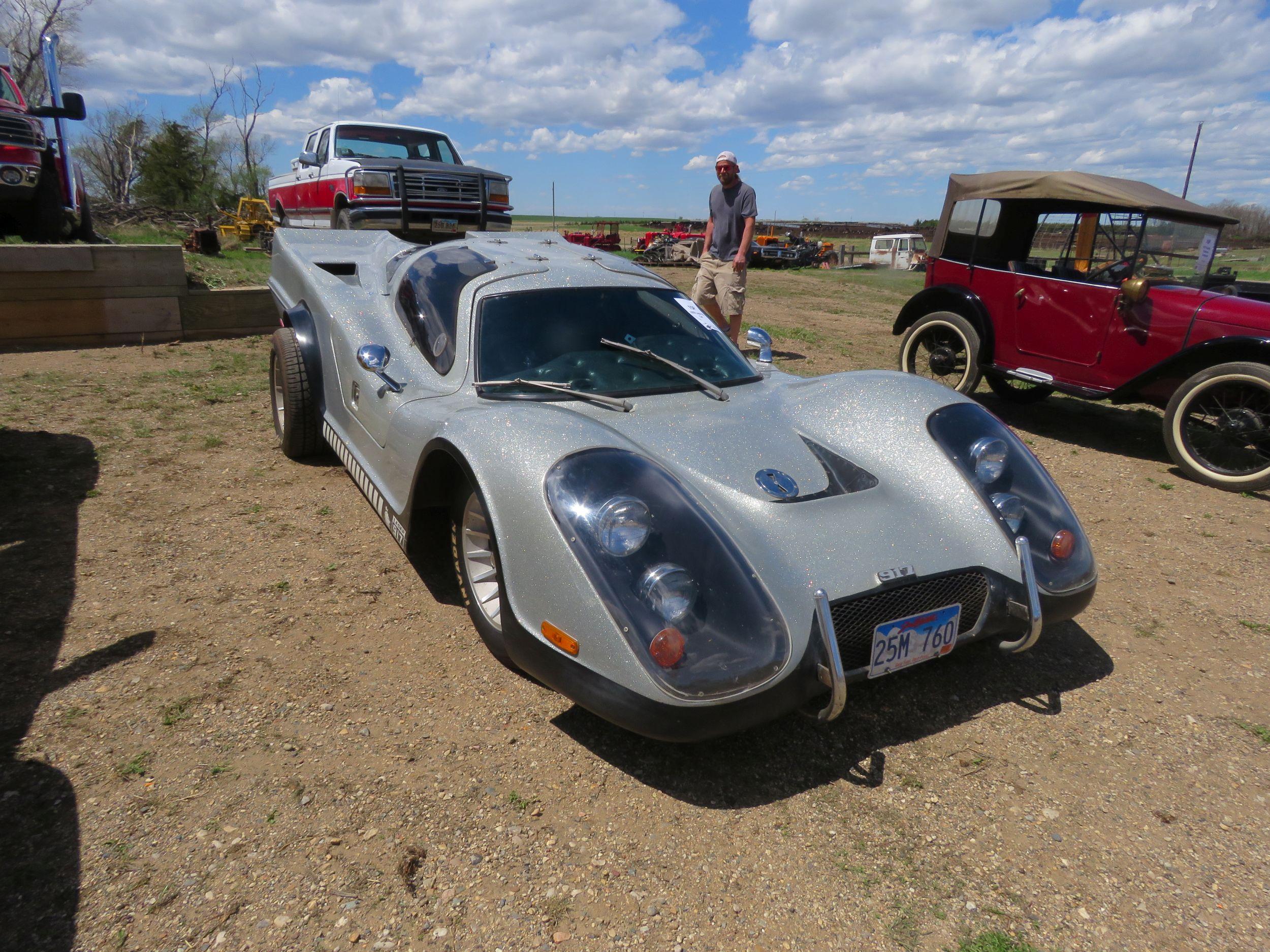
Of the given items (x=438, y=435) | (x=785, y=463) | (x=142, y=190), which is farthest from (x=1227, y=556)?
(x=142, y=190)

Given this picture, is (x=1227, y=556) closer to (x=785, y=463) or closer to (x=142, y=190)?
(x=785, y=463)

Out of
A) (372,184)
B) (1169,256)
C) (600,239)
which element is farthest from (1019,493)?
(600,239)

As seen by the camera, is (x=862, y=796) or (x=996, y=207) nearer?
(x=862, y=796)

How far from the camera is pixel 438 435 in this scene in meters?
2.68

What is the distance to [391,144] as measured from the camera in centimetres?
1054

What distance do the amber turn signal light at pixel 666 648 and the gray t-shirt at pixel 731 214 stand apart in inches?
227

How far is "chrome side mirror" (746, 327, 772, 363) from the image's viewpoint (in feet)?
12.3

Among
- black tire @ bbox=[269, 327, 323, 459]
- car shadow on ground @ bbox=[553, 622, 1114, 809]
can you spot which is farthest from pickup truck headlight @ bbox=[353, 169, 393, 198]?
car shadow on ground @ bbox=[553, 622, 1114, 809]

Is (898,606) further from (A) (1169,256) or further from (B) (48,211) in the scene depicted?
(B) (48,211)

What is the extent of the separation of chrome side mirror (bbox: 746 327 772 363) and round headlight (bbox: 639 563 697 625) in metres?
1.94

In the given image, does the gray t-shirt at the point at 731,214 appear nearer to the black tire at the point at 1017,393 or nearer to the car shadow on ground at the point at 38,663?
the black tire at the point at 1017,393

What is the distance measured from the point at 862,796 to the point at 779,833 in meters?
0.31

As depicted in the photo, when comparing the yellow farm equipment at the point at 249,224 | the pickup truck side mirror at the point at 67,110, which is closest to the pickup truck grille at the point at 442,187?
the pickup truck side mirror at the point at 67,110

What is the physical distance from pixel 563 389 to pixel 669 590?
3.86 feet
